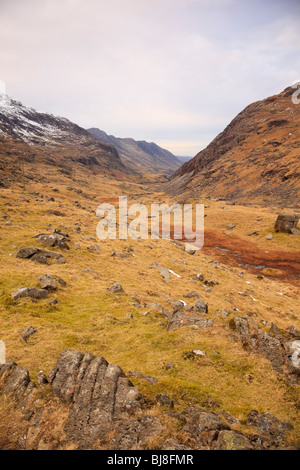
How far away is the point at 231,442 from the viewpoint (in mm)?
6223

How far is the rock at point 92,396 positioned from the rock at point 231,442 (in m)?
1.83

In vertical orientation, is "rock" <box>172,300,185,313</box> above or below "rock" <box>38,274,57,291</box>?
below

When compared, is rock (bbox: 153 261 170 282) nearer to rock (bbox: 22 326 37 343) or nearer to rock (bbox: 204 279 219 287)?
rock (bbox: 204 279 219 287)

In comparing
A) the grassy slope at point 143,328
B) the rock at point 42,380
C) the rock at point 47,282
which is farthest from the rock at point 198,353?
the rock at point 47,282

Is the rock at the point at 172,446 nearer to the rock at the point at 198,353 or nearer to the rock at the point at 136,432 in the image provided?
the rock at the point at 136,432

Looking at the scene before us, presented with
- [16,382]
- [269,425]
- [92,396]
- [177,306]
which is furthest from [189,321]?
[16,382]

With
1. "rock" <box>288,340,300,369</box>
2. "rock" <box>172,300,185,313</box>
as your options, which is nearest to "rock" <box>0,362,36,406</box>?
"rock" <box>172,300,185,313</box>

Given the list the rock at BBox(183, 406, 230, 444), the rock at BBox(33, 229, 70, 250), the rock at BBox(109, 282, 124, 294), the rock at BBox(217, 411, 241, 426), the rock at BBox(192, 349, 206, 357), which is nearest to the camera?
the rock at BBox(183, 406, 230, 444)

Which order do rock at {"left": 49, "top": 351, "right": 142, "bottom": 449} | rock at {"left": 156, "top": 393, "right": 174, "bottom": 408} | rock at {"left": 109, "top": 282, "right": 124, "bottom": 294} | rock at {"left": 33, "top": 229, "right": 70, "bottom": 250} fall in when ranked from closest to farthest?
rock at {"left": 49, "top": 351, "right": 142, "bottom": 449} < rock at {"left": 156, "top": 393, "right": 174, "bottom": 408} < rock at {"left": 109, "top": 282, "right": 124, "bottom": 294} < rock at {"left": 33, "top": 229, "right": 70, "bottom": 250}

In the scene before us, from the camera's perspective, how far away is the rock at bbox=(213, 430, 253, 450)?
6.14 metres

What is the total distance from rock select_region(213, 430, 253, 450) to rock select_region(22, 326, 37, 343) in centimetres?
983

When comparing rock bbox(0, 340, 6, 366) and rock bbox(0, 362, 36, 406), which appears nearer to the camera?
rock bbox(0, 362, 36, 406)

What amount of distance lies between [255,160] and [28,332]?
131326mm
